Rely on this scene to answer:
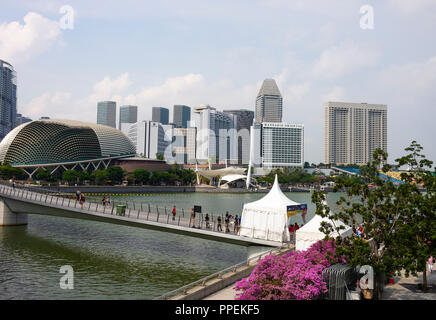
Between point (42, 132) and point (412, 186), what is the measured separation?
130 m

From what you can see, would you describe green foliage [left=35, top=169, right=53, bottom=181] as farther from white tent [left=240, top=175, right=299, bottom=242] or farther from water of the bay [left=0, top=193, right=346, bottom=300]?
white tent [left=240, top=175, right=299, bottom=242]

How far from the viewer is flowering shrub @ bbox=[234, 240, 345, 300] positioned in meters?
11.7

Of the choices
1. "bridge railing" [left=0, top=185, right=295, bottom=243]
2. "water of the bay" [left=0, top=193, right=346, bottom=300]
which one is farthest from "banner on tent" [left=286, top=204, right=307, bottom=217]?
"water of the bay" [left=0, top=193, right=346, bottom=300]

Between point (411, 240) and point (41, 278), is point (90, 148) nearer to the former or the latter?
point (41, 278)

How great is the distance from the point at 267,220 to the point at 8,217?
2643 centimetres

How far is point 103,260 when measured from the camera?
26.2m

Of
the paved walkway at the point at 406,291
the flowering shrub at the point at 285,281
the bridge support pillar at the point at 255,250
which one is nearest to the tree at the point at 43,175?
the bridge support pillar at the point at 255,250

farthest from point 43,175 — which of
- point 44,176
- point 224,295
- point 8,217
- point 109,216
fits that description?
point 224,295

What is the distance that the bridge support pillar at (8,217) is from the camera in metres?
36.5

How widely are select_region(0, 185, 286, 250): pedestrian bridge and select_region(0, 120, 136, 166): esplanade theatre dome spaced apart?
310ft

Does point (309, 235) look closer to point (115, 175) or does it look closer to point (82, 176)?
point (82, 176)

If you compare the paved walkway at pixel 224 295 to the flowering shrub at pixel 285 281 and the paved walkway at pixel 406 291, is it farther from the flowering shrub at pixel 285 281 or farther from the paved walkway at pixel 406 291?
the paved walkway at pixel 406 291

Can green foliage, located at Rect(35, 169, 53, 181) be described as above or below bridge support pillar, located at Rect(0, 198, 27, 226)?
above
